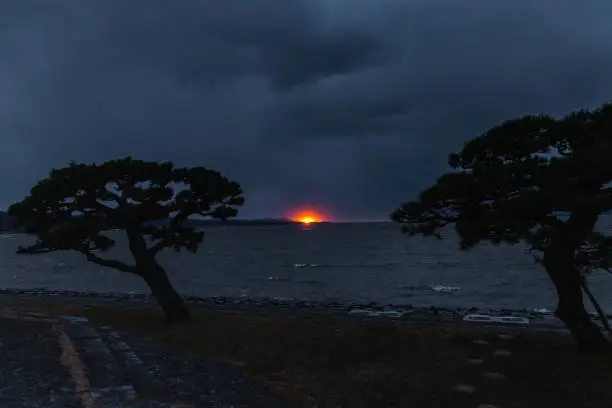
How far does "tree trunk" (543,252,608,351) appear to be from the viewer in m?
11.1

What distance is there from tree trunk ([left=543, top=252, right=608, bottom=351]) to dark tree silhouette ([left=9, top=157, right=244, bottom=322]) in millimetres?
10873

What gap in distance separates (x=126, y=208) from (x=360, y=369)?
33.8 ft

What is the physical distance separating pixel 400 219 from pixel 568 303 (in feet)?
12.6

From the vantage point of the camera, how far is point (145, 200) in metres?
18.2

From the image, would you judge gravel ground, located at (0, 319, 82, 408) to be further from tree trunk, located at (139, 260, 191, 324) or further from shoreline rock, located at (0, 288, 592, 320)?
shoreline rock, located at (0, 288, 592, 320)

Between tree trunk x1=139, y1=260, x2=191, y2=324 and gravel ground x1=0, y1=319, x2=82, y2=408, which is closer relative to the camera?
gravel ground x1=0, y1=319, x2=82, y2=408

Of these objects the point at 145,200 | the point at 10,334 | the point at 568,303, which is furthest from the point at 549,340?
the point at 10,334

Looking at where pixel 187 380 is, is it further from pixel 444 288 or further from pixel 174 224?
pixel 444 288

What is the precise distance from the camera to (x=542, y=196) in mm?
9531

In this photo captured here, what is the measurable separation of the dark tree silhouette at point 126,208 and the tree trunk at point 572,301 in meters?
10.9

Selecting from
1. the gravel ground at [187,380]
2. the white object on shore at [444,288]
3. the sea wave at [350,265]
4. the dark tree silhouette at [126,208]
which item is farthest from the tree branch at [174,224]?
the sea wave at [350,265]

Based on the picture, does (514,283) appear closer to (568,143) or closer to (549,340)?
(549,340)

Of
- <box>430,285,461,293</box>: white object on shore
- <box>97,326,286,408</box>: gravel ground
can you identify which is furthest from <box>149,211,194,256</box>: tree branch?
<box>430,285,461,293</box>: white object on shore

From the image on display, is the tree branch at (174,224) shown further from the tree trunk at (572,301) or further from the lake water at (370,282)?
the lake water at (370,282)
